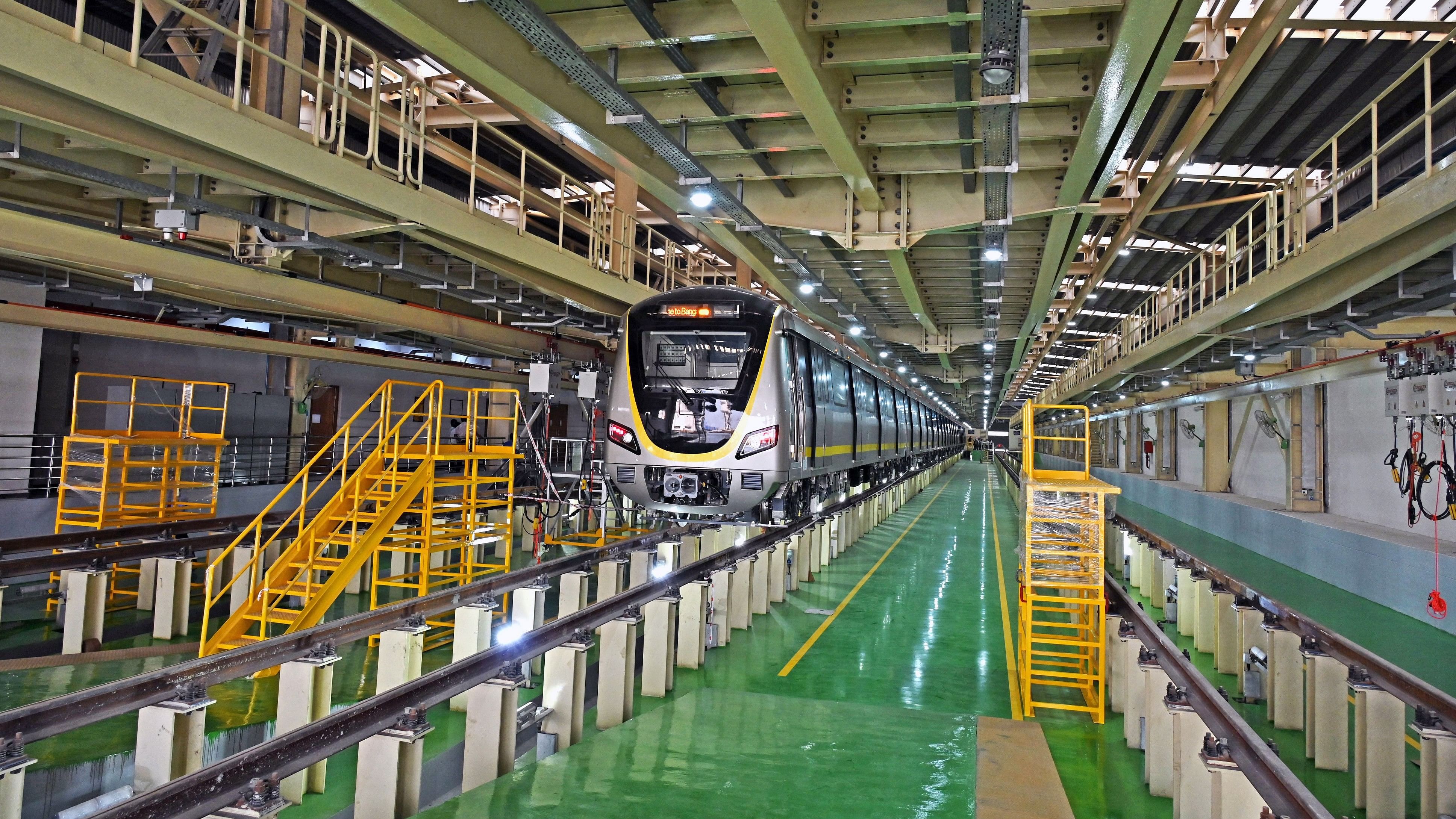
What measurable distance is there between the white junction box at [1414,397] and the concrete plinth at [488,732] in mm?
7390

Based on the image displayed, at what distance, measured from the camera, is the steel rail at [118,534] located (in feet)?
26.0

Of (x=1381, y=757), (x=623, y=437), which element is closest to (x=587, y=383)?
(x=623, y=437)

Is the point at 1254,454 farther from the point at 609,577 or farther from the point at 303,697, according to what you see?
the point at 303,697

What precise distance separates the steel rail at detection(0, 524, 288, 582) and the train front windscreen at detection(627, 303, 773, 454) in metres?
4.25

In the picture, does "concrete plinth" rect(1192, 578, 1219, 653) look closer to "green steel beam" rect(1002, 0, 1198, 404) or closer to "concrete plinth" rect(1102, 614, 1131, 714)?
"concrete plinth" rect(1102, 614, 1131, 714)

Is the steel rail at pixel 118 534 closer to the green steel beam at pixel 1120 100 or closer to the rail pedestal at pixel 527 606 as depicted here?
the rail pedestal at pixel 527 606

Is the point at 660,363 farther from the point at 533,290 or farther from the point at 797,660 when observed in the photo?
the point at 533,290

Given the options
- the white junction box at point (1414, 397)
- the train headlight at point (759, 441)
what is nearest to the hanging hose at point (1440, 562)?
the white junction box at point (1414, 397)

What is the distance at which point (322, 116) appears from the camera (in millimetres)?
6500

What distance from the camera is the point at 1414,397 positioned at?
6664 mm

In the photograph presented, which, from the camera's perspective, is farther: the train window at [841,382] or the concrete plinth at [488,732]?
the train window at [841,382]

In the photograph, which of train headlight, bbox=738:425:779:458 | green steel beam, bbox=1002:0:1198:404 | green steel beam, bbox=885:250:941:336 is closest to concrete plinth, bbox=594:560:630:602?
train headlight, bbox=738:425:779:458

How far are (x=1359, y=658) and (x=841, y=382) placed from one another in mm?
6728

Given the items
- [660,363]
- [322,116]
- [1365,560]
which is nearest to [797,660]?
[660,363]
